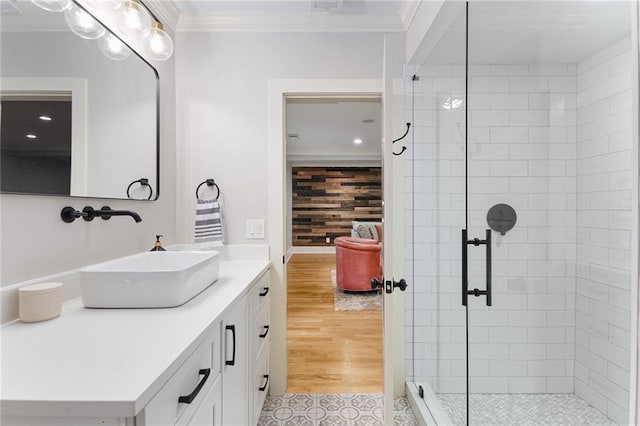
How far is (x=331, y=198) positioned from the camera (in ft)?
26.7

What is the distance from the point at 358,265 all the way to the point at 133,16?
12.1ft

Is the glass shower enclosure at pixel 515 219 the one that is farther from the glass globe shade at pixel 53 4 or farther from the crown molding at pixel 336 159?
the crown molding at pixel 336 159

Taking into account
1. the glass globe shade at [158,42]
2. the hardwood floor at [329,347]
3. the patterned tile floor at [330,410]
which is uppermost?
the glass globe shade at [158,42]

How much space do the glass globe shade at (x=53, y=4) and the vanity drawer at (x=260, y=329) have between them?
1.49m

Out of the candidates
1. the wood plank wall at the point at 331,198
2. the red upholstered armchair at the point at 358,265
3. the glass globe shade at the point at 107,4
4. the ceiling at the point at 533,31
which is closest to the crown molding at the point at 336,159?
the wood plank wall at the point at 331,198

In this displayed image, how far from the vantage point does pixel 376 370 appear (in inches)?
94.9

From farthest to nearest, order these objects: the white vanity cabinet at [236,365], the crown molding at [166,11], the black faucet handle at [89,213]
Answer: the crown molding at [166,11] → the black faucet handle at [89,213] → the white vanity cabinet at [236,365]

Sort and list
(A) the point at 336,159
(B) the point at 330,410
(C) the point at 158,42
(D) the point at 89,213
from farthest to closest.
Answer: (A) the point at 336,159 < (B) the point at 330,410 < (C) the point at 158,42 < (D) the point at 89,213

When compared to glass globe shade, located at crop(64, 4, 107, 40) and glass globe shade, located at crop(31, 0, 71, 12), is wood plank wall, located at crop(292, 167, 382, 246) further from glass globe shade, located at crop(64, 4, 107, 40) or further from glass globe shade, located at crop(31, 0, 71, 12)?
glass globe shade, located at crop(31, 0, 71, 12)

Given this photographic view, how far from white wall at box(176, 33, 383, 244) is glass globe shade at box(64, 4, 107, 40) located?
0.76 meters

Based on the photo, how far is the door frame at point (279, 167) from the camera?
209 centimetres

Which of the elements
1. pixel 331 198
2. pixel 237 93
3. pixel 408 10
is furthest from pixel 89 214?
pixel 331 198

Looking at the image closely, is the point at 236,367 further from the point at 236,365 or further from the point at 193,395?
the point at 193,395

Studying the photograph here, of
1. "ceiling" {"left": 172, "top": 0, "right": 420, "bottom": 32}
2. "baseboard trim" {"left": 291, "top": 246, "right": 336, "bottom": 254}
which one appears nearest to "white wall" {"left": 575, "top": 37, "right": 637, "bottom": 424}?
"ceiling" {"left": 172, "top": 0, "right": 420, "bottom": 32}
